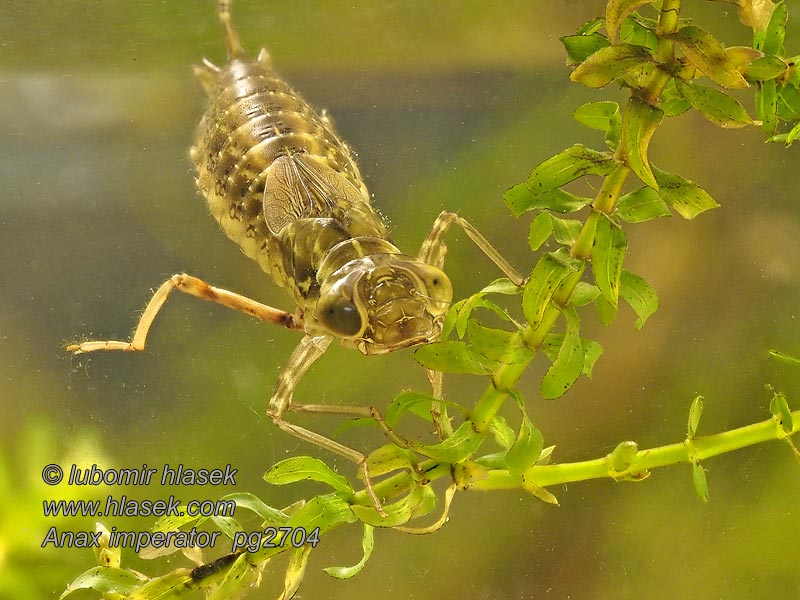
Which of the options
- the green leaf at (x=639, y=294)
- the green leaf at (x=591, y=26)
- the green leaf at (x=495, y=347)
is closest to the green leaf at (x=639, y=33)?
the green leaf at (x=591, y=26)

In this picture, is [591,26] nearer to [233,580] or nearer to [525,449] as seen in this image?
[525,449]

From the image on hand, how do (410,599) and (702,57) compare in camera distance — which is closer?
(702,57)

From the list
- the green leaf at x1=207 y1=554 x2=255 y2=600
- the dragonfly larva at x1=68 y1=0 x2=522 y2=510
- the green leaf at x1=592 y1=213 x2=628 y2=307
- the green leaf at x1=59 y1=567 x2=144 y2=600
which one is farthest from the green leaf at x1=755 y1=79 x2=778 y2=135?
the green leaf at x1=59 y1=567 x2=144 y2=600

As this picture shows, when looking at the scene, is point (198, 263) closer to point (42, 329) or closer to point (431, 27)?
point (42, 329)

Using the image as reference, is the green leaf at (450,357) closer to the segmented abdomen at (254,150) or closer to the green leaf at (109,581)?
the green leaf at (109,581)

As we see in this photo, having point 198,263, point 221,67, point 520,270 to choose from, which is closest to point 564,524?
point 520,270
